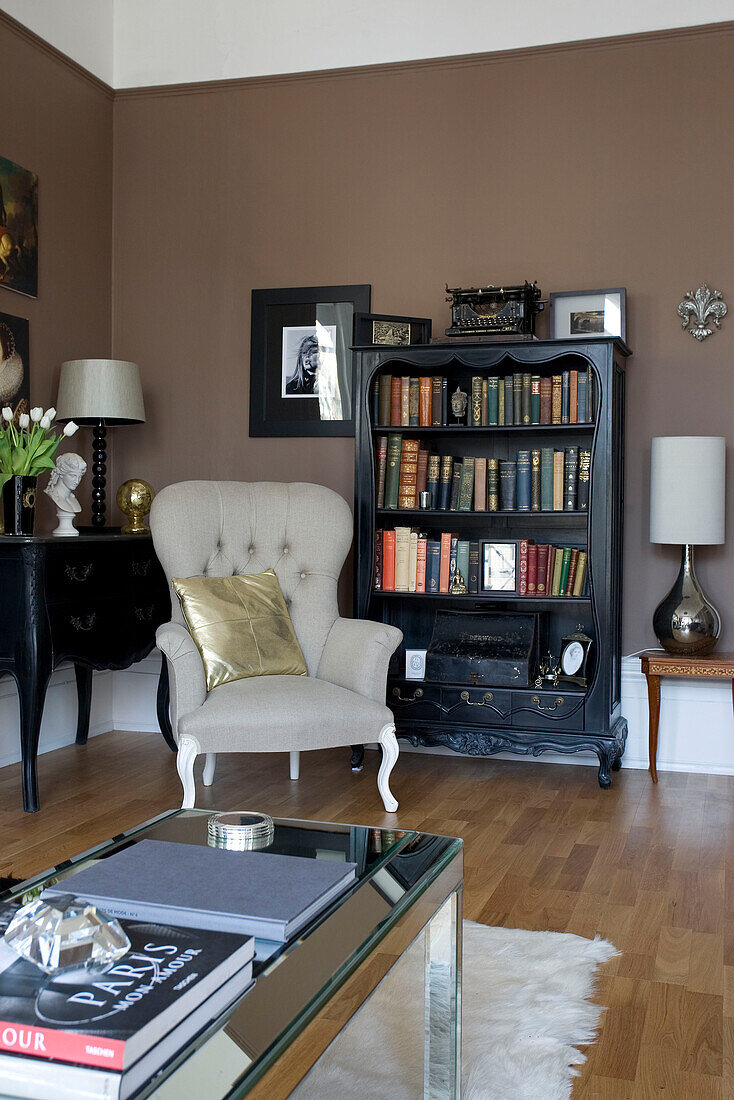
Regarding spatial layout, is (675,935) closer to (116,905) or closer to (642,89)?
(116,905)

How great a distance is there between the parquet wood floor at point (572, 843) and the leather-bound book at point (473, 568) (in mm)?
726

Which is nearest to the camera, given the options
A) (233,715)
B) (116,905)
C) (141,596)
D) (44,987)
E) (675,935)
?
(44,987)

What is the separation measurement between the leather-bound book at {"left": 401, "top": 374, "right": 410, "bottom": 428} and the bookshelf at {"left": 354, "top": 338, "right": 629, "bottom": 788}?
50 millimetres

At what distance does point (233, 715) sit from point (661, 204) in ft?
8.86

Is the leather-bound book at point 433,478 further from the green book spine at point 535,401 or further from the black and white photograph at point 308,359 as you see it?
the black and white photograph at point 308,359

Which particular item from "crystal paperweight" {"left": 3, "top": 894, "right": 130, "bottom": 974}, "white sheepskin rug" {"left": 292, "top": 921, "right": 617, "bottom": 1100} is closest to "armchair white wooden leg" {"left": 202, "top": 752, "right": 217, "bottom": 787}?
"white sheepskin rug" {"left": 292, "top": 921, "right": 617, "bottom": 1100}

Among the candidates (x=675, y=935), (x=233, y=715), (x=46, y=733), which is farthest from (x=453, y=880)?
(x=46, y=733)

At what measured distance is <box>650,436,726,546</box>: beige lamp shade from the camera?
154 inches

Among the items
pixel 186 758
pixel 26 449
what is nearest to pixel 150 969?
pixel 186 758

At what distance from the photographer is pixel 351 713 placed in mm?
3391

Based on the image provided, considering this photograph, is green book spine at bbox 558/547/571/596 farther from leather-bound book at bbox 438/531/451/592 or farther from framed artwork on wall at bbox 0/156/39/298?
framed artwork on wall at bbox 0/156/39/298

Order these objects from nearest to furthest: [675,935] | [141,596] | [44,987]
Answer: [44,987] < [675,935] < [141,596]

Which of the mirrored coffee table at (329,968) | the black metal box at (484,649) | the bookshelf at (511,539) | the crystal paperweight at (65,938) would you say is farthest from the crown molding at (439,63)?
A: the crystal paperweight at (65,938)

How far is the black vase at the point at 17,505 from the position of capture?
12.1 feet
